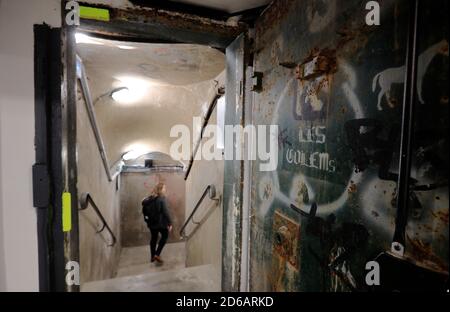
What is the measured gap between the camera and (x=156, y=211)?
15.0ft

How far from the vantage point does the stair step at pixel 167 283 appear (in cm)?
241

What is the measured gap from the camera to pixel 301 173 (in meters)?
1.19

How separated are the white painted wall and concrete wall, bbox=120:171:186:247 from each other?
20.2 ft

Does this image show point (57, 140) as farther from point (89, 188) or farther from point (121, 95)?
point (121, 95)

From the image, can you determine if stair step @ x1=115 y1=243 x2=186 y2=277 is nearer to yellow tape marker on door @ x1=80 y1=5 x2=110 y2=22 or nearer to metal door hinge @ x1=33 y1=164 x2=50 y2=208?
metal door hinge @ x1=33 y1=164 x2=50 y2=208

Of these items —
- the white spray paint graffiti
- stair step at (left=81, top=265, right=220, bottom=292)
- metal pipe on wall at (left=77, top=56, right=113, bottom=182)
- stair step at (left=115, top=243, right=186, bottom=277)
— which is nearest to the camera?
the white spray paint graffiti

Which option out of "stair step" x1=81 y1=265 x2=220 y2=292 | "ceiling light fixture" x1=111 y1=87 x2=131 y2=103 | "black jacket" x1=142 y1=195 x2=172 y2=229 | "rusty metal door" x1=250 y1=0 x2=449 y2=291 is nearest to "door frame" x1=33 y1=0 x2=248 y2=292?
"rusty metal door" x1=250 y1=0 x2=449 y2=291

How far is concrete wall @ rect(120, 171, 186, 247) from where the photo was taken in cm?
747

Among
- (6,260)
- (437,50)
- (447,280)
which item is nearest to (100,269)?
(6,260)

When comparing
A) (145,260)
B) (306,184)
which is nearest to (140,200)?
(145,260)

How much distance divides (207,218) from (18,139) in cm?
223

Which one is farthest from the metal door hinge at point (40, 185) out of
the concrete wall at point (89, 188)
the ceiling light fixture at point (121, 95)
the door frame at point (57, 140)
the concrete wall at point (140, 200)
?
the concrete wall at point (140, 200)

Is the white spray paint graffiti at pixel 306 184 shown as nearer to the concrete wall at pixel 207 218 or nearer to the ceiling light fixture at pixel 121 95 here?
the concrete wall at pixel 207 218
